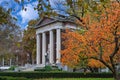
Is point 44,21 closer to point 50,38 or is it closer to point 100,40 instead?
point 50,38

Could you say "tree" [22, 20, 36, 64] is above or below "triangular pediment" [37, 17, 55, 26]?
below

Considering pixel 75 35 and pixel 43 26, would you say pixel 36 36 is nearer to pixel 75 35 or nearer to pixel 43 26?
pixel 43 26

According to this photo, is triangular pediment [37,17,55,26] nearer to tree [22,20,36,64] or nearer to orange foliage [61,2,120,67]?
tree [22,20,36,64]

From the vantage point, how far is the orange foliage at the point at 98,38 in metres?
21.4

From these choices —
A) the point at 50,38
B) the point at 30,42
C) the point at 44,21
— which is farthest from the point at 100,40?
the point at 30,42

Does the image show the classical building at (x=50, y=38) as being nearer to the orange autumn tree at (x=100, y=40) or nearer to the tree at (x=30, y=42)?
the tree at (x=30, y=42)

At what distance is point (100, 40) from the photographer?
2233 centimetres

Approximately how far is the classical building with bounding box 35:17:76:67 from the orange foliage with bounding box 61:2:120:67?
24.3 meters

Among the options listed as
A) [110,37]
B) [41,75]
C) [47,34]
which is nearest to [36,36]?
[47,34]

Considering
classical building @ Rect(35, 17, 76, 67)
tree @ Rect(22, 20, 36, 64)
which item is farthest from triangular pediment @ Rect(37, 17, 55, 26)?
tree @ Rect(22, 20, 36, 64)

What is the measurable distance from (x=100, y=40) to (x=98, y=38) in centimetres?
204

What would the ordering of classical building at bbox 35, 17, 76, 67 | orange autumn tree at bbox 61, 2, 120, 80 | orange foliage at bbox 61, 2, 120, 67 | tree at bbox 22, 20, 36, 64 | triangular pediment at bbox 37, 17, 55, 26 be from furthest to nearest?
tree at bbox 22, 20, 36, 64 < triangular pediment at bbox 37, 17, 55, 26 < classical building at bbox 35, 17, 76, 67 < orange foliage at bbox 61, 2, 120, 67 < orange autumn tree at bbox 61, 2, 120, 80

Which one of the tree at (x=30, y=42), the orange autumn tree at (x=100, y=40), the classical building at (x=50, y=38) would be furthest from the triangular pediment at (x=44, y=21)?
the orange autumn tree at (x=100, y=40)

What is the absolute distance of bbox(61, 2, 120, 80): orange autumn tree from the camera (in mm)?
18075
